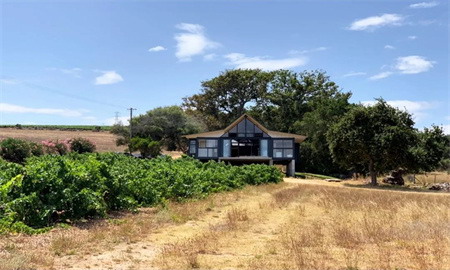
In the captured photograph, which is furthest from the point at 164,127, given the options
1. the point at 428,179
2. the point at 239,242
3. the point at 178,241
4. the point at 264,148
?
the point at 239,242

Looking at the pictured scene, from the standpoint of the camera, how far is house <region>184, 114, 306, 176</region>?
4588cm

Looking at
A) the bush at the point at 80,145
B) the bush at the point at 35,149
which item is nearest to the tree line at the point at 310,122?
the bush at the point at 80,145

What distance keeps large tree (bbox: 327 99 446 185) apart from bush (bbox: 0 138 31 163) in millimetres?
27318

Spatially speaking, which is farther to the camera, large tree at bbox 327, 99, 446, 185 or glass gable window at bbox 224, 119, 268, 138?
glass gable window at bbox 224, 119, 268, 138

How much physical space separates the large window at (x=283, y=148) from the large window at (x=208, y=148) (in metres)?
6.49

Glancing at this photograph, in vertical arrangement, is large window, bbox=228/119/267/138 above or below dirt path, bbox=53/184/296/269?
above

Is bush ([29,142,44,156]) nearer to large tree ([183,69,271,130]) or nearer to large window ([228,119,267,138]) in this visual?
large window ([228,119,267,138])

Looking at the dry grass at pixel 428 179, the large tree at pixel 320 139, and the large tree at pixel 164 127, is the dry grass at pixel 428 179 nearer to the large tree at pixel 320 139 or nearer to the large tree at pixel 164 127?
the large tree at pixel 320 139

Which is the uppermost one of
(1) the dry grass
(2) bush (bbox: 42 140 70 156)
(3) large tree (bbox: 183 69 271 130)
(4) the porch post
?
(3) large tree (bbox: 183 69 271 130)

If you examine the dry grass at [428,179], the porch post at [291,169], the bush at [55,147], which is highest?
the bush at [55,147]

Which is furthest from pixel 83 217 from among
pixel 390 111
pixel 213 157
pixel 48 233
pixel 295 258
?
pixel 213 157

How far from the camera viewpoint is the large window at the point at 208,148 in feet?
152

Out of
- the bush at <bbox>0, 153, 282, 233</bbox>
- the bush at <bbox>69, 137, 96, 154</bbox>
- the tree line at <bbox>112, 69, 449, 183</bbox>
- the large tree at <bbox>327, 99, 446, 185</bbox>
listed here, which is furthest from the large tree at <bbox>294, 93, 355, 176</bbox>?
the bush at <bbox>0, 153, 282, 233</bbox>

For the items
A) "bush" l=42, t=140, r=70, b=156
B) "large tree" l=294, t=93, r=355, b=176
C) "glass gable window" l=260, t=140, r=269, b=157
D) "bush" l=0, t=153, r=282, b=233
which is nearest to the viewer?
"bush" l=0, t=153, r=282, b=233
